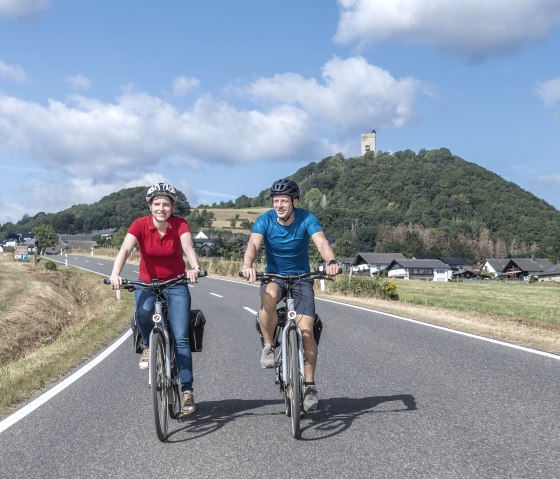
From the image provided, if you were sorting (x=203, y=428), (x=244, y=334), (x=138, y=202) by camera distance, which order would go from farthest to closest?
1. (x=138, y=202)
2. (x=244, y=334)
3. (x=203, y=428)

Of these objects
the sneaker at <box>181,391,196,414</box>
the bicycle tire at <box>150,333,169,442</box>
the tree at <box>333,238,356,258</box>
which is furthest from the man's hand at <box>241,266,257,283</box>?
the tree at <box>333,238,356,258</box>

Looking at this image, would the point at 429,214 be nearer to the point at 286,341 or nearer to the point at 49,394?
the point at 49,394

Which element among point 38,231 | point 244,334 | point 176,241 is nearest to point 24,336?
point 244,334

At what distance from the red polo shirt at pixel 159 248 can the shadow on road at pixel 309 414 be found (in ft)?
4.15

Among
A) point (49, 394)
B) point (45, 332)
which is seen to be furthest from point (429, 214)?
point (49, 394)

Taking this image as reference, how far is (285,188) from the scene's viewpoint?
541 centimetres

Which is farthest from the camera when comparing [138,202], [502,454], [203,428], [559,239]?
[138,202]

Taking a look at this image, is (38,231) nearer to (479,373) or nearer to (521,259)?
(479,373)

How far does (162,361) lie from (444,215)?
482 feet

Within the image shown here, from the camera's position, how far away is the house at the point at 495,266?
134m

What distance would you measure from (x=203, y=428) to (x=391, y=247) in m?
135

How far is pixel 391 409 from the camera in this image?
550cm

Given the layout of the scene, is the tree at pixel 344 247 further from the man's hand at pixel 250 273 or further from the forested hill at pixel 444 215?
the man's hand at pixel 250 273

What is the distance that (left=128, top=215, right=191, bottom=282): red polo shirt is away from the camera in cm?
536
